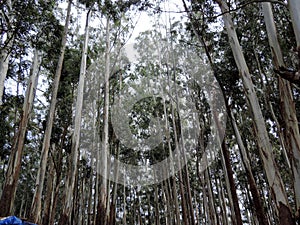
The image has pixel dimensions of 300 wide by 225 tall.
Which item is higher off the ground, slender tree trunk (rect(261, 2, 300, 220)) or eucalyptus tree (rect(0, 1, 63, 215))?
eucalyptus tree (rect(0, 1, 63, 215))

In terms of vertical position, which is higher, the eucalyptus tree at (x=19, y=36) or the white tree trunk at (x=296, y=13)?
the eucalyptus tree at (x=19, y=36)

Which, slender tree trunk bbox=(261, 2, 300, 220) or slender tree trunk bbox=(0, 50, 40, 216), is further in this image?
slender tree trunk bbox=(0, 50, 40, 216)

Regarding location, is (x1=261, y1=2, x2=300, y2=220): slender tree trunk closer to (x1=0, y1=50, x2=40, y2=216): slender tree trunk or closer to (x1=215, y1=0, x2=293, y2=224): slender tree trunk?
(x1=215, y1=0, x2=293, y2=224): slender tree trunk

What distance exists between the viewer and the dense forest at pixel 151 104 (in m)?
5.25

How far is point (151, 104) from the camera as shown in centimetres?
1589

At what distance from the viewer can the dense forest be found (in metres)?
5.25

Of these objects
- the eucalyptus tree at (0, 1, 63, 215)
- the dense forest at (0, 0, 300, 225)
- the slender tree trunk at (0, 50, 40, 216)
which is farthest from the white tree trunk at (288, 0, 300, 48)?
the slender tree trunk at (0, 50, 40, 216)

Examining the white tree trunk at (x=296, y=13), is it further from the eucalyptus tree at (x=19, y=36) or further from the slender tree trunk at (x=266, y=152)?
the eucalyptus tree at (x=19, y=36)

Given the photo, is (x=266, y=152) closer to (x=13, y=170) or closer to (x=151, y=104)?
(x=13, y=170)

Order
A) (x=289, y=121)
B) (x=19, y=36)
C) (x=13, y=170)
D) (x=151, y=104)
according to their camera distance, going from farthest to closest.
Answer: (x=151, y=104) → (x=13, y=170) → (x=19, y=36) → (x=289, y=121)

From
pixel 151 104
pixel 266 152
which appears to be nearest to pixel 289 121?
pixel 266 152

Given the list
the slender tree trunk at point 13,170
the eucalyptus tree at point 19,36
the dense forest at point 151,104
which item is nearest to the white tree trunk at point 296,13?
the dense forest at point 151,104

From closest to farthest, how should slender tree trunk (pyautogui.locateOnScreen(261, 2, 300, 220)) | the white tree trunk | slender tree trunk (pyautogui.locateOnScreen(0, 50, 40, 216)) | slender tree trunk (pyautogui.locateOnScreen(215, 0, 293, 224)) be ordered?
1. the white tree trunk
2. slender tree trunk (pyautogui.locateOnScreen(261, 2, 300, 220))
3. slender tree trunk (pyautogui.locateOnScreen(215, 0, 293, 224))
4. slender tree trunk (pyautogui.locateOnScreen(0, 50, 40, 216))

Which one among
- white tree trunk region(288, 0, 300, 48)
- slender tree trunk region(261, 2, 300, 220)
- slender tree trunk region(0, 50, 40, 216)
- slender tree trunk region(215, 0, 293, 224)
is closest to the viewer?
white tree trunk region(288, 0, 300, 48)
